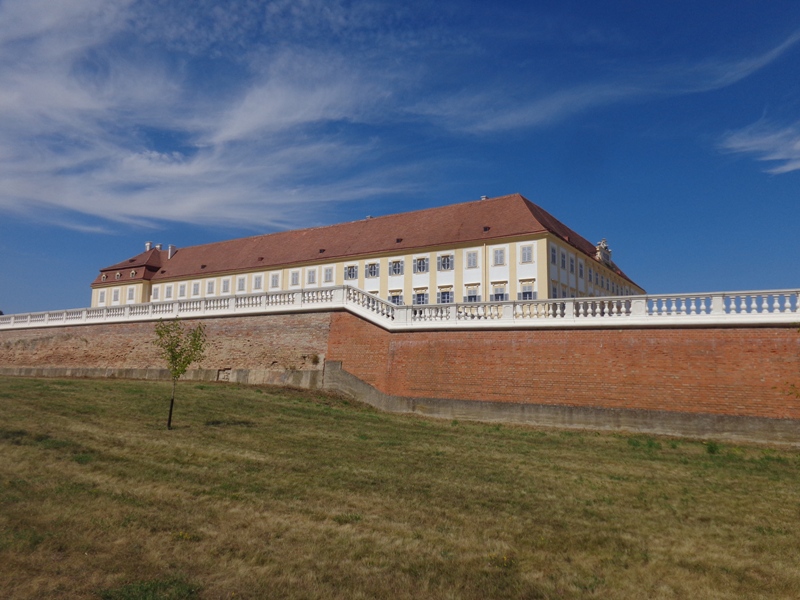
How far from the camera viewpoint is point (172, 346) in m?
15.1

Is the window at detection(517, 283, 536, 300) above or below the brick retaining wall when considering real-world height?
above

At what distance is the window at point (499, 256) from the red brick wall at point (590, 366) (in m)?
22.2

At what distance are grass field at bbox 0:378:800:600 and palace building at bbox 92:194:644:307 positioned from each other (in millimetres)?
23912

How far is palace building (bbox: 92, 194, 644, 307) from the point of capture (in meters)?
42.7

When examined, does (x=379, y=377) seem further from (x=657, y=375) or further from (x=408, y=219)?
(x=408, y=219)

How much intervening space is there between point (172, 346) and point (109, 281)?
57.0 m

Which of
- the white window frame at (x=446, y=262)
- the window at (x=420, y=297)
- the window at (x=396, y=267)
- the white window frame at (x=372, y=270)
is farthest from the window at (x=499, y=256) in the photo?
the white window frame at (x=372, y=270)

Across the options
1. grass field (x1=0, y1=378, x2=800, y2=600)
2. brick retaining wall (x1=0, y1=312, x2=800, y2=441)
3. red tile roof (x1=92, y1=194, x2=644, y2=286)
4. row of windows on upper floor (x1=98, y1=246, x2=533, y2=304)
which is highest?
red tile roof (x1=92, y1=194, x2=644, y2=286)

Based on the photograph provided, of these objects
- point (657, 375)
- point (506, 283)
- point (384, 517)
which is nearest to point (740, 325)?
point (657, 375)

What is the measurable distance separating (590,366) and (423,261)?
28536mm

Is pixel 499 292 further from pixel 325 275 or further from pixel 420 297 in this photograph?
pixel 325 275

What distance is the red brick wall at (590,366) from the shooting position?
52.4ft

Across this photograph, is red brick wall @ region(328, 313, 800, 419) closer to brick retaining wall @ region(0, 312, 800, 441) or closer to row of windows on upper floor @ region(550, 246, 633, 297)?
brick retaining wall @ region(0, 312, 800, 441)

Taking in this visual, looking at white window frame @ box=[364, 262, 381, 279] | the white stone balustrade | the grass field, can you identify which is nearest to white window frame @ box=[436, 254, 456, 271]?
white window frame @ box=[364, 262, 381, 279]
